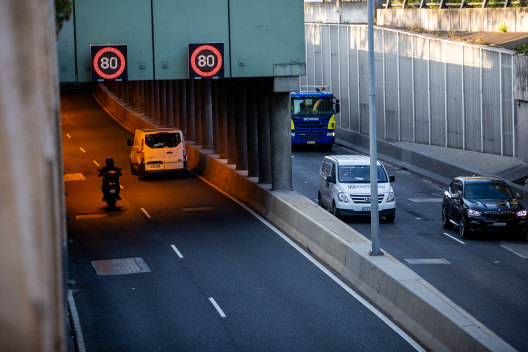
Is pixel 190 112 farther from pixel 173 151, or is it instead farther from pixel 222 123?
pixel 222 123

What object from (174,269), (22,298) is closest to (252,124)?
(174,269)

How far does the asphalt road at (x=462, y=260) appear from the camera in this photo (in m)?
17.6

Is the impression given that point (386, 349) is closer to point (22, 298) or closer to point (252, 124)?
point (22, 298)

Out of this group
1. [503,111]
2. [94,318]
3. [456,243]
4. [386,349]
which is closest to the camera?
[386,349]

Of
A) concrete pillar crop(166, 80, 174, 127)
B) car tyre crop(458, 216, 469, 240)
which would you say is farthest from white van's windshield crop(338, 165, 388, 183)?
concrete pillar crop(166, 80, 174, 127)

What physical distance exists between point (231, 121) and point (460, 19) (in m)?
18.5

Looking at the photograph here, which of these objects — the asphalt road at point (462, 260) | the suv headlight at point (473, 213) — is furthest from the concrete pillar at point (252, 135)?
the suv headlight at point (473, 213)

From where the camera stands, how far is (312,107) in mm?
46000

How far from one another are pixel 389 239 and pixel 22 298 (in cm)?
2201

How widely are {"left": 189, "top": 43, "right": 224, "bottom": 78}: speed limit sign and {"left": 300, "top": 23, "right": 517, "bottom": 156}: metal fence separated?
15.7 metres

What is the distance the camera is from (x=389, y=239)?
25.5m

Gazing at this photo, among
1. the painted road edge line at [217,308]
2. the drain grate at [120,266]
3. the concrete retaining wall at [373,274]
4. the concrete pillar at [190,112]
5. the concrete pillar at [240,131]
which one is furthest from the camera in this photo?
the concrete pillar at [190,112]

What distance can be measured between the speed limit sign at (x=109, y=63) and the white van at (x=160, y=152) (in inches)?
447

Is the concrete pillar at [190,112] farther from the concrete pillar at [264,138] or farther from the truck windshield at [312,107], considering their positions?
the concrete pillar at [264,138]
